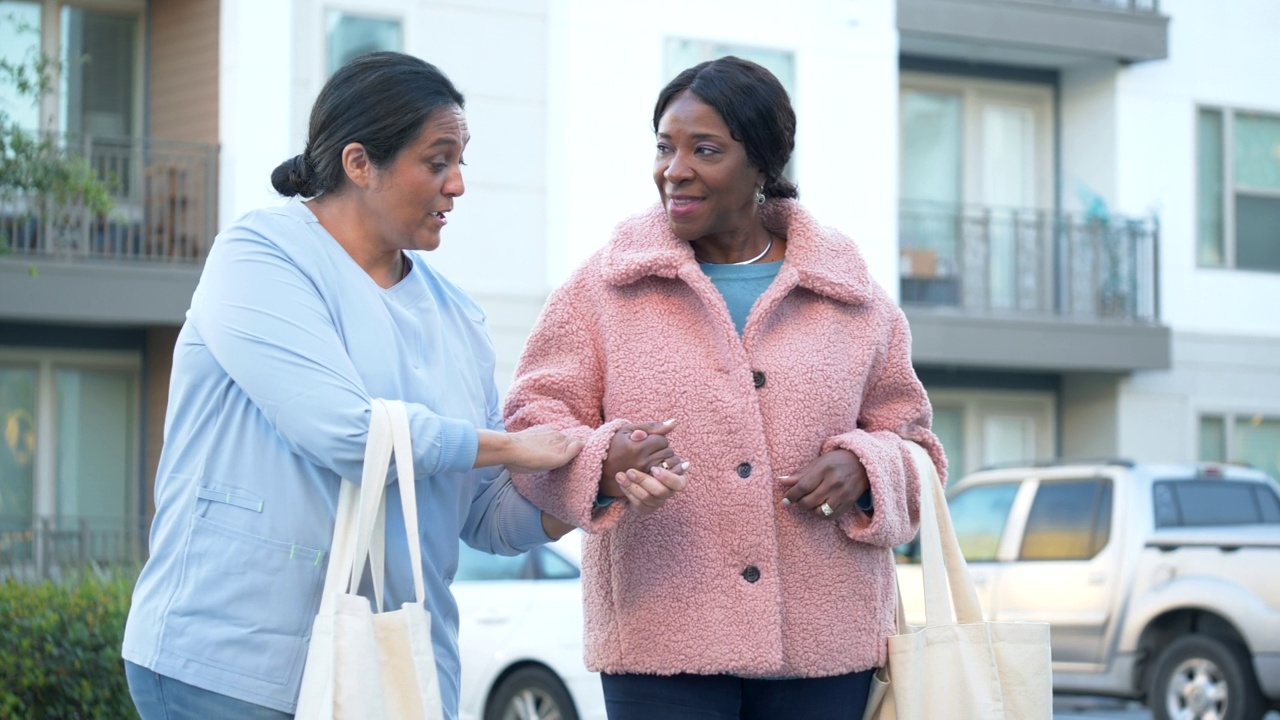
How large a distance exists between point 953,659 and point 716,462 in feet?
2.12

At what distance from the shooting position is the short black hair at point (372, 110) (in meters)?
3.55

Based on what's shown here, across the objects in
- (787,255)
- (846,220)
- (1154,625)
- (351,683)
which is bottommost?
(1154,625)

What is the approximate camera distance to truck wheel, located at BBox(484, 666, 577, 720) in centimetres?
1023

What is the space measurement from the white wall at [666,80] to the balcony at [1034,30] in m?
0.44

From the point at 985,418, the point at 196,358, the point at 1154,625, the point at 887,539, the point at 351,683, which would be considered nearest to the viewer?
the point at 351,683

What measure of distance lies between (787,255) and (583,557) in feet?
2.54

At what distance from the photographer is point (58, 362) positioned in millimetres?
17672

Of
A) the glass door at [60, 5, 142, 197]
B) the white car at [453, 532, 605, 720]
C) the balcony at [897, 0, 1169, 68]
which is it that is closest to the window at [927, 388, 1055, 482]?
the balcony at [897, 0, 1169, 68]

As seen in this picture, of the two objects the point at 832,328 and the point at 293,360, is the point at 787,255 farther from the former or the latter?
the point at 293,360

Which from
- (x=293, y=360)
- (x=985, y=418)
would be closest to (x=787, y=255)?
(x=293, y=360)

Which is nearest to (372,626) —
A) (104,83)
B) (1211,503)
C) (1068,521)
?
(1068,521)

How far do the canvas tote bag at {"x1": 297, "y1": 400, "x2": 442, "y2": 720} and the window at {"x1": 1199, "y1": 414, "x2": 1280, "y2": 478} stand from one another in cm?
1950

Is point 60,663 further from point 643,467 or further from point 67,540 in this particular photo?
point 67,540

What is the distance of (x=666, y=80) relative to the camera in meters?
18.6
